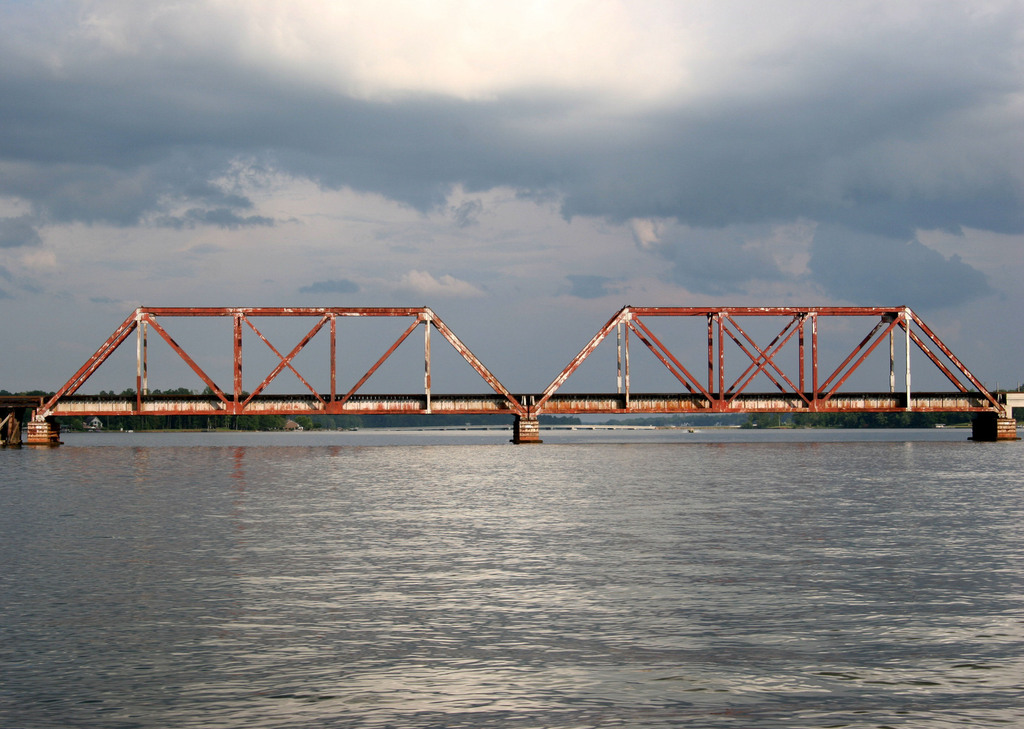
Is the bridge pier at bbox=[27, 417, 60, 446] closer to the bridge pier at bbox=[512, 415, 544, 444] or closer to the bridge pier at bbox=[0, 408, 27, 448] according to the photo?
the bridge pier at bbox=[0, 408, 27, 448]

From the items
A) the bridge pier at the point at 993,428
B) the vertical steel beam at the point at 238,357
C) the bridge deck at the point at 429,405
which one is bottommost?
the bridge pier at the point at 993,428

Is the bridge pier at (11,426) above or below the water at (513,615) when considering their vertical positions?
above

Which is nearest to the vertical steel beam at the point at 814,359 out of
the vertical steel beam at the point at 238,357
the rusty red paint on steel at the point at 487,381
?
the rusty red paint on steel at the point at 487,381

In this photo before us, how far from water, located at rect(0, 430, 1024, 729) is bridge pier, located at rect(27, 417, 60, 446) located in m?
75.0

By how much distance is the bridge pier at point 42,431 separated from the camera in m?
115

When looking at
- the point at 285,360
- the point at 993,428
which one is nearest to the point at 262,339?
the point at 285,360

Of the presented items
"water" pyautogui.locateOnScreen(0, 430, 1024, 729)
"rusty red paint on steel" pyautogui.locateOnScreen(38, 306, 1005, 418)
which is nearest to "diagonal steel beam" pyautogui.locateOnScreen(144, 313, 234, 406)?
"rusty red paint on steel" pyautogui.locateOnScreen(38, 306, 1005, 418)

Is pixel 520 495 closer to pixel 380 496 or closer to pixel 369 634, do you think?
pixel 380 496

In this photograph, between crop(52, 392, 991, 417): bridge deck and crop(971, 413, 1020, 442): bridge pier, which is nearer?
crop(52, 392, 991, 417): bridge deck

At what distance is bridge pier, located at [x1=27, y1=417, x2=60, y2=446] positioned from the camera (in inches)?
4537

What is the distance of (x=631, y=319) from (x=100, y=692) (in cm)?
9805

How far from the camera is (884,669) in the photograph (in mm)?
16234

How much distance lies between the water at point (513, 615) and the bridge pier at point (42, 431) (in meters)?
75.0

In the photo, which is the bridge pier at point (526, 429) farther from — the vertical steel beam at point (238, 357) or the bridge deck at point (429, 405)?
the vertical steel beam at point (238, 357)
